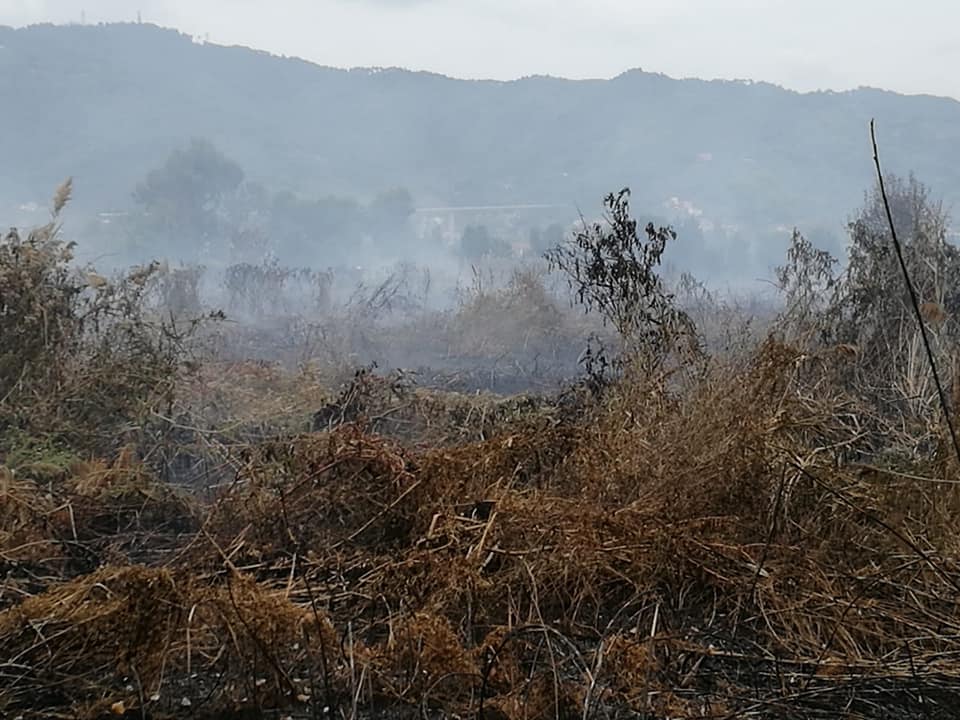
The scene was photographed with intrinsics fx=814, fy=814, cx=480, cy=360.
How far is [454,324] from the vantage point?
11.8 meters

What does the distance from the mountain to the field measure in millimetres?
18801

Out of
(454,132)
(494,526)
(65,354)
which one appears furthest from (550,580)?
(454,132)

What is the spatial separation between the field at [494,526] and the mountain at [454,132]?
18801 millimetres

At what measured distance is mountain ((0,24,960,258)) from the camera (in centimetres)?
2548

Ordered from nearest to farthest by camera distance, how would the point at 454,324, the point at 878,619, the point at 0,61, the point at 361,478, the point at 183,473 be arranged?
the point at 878,619 → the point at 361,478 → the point at 183,473 → the point at 454,324 → the point at 0,61

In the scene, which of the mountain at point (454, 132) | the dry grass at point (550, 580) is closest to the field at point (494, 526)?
the dry grass at point (550, 580)

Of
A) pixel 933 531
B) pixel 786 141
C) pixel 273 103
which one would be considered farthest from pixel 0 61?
pixel 933 531

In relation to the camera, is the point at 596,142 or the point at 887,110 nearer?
the point at 887,110

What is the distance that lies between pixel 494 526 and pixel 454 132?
30.3 metres

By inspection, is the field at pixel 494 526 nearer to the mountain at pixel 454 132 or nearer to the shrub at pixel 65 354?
the shrub at pixel 65 354

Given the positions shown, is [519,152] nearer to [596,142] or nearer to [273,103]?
[596,142]

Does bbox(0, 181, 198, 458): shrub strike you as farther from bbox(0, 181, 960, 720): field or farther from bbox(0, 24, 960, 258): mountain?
bbox(0, 24, 960, 258): mountain

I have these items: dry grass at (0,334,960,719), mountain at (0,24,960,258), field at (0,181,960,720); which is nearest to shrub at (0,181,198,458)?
field at (0,181,960,720)

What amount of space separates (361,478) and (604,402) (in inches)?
67.2
